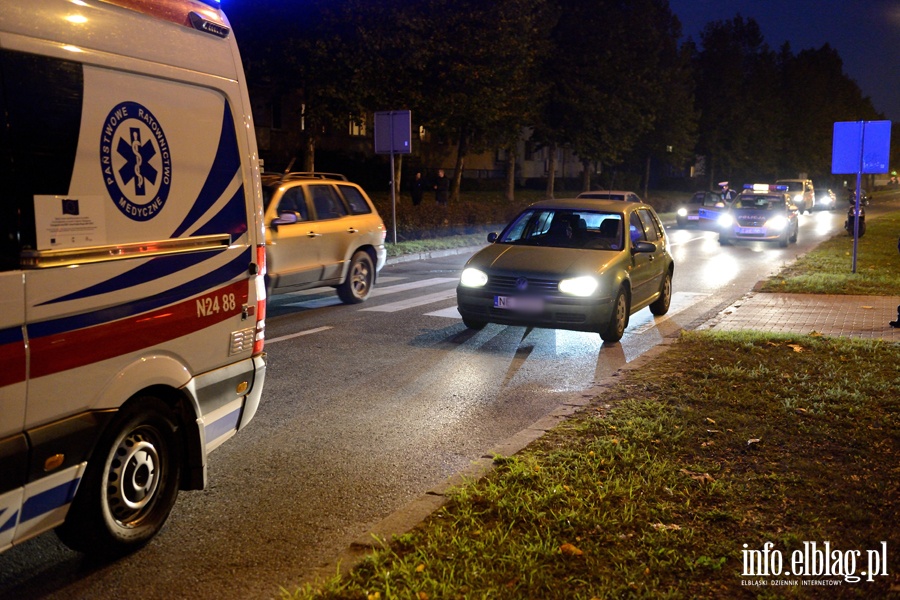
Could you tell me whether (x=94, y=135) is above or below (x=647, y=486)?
above

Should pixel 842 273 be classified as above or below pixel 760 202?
below

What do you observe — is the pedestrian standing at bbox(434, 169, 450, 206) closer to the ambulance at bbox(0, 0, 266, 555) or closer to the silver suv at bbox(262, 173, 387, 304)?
the silver suv at bbox(262, 173, 387, 304)

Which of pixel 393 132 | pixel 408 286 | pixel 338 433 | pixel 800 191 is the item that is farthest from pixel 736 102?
pixel 338 433

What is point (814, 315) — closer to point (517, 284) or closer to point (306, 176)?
point (517, 284)

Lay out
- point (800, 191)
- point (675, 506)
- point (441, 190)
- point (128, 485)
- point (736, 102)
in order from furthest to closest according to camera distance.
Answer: point (736, 102)
point (800, 191)
point (441, 190)
point (675, 506)
point (128, 485)

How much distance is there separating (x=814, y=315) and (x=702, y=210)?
81.7 feet

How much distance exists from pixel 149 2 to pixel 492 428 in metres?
3.94

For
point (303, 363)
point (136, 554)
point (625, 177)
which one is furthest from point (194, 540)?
point (625, 177)

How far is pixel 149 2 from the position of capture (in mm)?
4332

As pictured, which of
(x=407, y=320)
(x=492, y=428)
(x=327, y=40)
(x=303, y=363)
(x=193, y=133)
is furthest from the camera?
(x=327, y=40)

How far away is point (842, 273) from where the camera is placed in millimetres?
17203

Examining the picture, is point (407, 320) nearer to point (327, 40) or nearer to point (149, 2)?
point (149, 2)

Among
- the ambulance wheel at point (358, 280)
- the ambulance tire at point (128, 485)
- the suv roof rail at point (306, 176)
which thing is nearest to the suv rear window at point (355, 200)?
the suv roof rail at point (306, 176)

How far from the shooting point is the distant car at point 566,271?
9.84 meters
